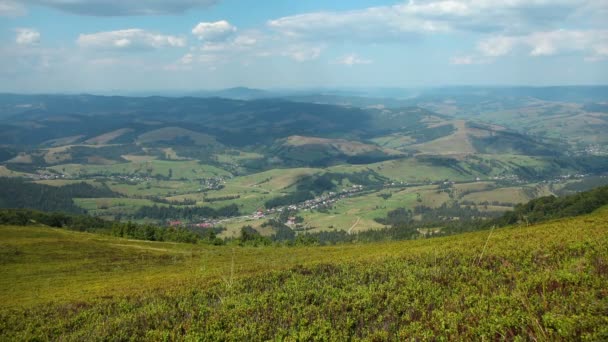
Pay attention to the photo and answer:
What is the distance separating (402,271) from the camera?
2680 centimetres

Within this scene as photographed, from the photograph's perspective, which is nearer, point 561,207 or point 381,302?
point 381,302

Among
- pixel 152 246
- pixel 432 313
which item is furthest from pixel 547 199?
pixel 432 313

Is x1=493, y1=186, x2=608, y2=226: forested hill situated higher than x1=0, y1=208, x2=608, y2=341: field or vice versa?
x1=0, y1=208, x2=608, y2=341: field

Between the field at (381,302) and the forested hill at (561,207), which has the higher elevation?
the field at (381,302)

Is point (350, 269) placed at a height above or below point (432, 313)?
below

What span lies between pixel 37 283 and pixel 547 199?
149486 mm

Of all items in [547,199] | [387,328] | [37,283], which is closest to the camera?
[387,328]

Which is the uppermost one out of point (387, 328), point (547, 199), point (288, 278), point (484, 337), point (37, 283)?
point (484, 337)

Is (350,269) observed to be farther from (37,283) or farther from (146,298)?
(37,283)

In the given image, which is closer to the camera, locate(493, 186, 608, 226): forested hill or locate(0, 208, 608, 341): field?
locate(0, 208, 608, 341): field

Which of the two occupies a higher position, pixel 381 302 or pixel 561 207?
pixel 381 302

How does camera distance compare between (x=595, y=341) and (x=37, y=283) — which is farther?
(x=37, y=283)

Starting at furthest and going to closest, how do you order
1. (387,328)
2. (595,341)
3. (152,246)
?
(152,246) → (387,328) → (595,341)

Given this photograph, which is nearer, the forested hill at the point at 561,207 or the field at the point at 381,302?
the field at the point at 381,302
